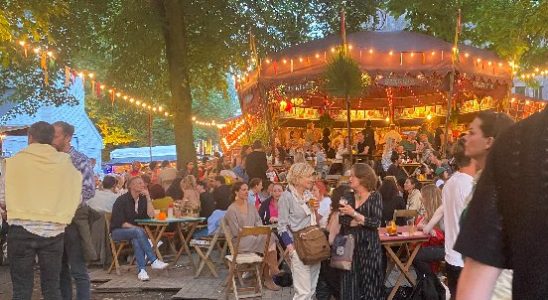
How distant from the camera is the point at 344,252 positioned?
6.99 meters

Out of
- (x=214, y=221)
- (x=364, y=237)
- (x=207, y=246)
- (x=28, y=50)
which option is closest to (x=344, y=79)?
(x=214, y=221)

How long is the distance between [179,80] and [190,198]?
7.52 meters

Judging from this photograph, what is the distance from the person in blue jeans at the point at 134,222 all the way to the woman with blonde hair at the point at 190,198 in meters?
0.74

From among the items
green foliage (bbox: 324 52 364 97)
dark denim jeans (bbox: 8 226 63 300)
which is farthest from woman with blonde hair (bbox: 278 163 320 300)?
green foliage (bbox: 324 52 364 97)

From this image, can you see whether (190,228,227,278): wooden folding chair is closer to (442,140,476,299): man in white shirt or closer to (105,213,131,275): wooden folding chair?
(105,213,131,275): wooden folding chair

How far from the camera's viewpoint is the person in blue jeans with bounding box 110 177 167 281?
11.3 meters

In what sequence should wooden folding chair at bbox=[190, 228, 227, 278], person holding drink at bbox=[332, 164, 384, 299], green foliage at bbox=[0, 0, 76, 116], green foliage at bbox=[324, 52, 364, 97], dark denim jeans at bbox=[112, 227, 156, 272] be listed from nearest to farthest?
person holding drink at bbox=[332, 164, 384, 299], wooden folding chair at bbox=[190, 228, 227, 278], dark denim jeans at bbox=[112, 227, 156, 272], green foliage at bbox=[0, 0, 76, 116], green foliage at bbox=[324, 52, 364, 97]

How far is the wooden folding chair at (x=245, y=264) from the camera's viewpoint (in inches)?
360

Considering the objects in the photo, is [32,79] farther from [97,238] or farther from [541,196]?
[541,196]

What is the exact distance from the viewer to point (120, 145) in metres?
58.9

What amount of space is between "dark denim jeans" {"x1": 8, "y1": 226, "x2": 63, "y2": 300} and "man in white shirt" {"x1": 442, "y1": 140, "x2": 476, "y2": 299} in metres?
3.35

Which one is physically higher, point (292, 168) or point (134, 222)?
point (292, 168)

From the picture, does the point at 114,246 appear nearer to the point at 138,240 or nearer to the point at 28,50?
the point at 138,240

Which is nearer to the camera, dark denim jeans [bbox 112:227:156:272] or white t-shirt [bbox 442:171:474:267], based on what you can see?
white t-shirt [bbox 442:171:474:267]
